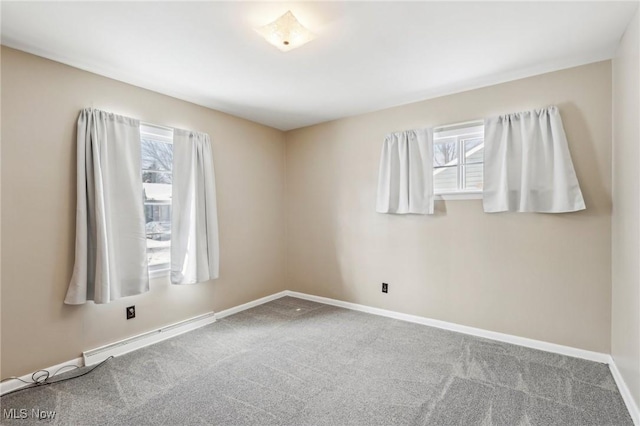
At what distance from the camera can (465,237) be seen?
3188 millimetres

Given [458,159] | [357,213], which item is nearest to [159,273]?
[357,213]

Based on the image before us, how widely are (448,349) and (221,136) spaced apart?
10.9ft

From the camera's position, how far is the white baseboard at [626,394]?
1.84 meters

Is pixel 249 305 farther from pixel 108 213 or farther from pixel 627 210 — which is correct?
pixel 627 210

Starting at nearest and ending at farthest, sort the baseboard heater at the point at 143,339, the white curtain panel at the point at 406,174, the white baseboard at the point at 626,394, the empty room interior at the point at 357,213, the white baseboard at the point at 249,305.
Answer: the white baseboard at the point at 626,394
the empty room interior at the point at 357,213
the baseboard heater at the point at 143,339
the white curtain panel at the point at 406,174
the white baseboard at the point at 249,305

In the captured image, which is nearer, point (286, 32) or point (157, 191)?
point (286, 32)

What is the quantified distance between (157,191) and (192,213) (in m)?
0.40

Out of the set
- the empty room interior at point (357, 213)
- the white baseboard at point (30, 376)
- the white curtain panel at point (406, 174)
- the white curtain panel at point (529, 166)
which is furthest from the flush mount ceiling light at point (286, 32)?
the white baseboard at point (30, 376)

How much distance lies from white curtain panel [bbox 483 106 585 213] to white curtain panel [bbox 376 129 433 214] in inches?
22.2

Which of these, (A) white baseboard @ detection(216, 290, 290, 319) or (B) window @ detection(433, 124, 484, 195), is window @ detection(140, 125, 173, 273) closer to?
(A) white baseboard @ detection(216, 290, 290, 319)

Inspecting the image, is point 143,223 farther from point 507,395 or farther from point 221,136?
point 507,395

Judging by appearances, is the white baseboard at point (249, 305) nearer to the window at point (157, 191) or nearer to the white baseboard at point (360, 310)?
the white baseboard at point (360, 310)

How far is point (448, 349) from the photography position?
2.83 m

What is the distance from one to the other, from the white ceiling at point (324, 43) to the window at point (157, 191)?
1.61ft
